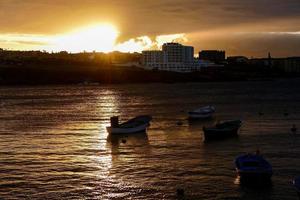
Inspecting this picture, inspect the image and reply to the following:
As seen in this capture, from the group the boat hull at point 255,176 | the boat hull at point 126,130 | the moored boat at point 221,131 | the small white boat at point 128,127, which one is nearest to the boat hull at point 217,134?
the moored boat at point 221,131

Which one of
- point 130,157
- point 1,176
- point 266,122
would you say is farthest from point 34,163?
point 266,122

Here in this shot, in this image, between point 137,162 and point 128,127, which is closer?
point 137,162

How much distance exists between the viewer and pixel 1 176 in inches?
1642

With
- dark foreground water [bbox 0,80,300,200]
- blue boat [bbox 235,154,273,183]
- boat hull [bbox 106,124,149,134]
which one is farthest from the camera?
boat hull [bbox 106,124,149,134]

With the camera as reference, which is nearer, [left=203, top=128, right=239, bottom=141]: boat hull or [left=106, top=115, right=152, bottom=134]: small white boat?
[left=203, top=128, right=239, bottom=141]: boat hull

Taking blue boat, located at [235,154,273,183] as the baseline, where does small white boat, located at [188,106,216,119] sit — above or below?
below

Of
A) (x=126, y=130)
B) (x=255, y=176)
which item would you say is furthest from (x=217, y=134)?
(x=255, y=176)

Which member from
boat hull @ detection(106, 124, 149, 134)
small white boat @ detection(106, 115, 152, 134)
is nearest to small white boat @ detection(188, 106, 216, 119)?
small white boat @ detection(106, 115, 152, 134)

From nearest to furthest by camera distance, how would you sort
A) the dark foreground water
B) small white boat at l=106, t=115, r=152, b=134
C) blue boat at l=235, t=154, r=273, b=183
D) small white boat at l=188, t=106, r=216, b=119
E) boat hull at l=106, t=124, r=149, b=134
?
the dark foreground water → blue boat at l=235, t=154, r=273, b=183 → boat hull at l=106, t=124, r=149, b=134 → small white boat at l=106, t=115, r=152, b=134 → small white boat at l=188, t=106, r=216, b=119

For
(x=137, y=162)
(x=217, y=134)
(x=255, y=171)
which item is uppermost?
(x=255, y=171)

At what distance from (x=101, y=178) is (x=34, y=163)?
9.05 metres

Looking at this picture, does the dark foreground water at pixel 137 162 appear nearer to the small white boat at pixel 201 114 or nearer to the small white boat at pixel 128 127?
the small white boat at pixel 128 127

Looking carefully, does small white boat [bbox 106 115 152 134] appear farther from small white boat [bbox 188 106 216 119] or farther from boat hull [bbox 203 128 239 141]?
small white boat [bbox 188 106 216 119]

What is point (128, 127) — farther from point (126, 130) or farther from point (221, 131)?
point (221, 131)
